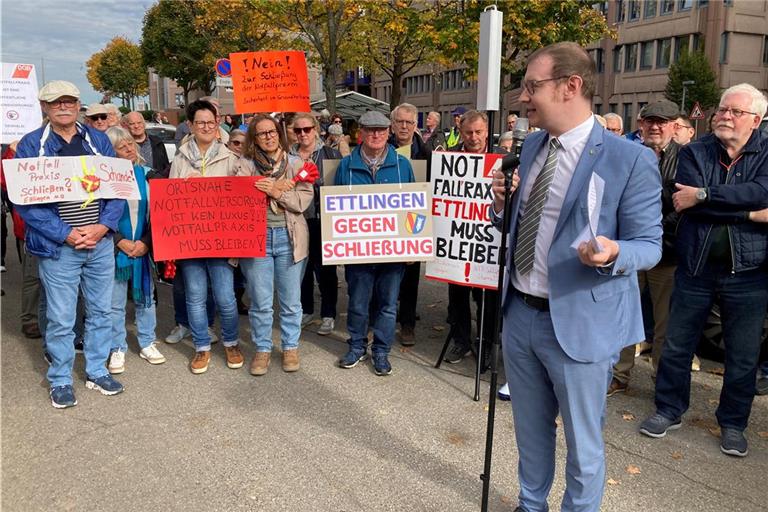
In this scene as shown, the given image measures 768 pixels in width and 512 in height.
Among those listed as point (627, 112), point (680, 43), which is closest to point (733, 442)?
point (680, 43)

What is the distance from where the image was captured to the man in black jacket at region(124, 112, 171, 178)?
707cm

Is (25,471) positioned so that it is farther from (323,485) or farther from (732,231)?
(732,231)

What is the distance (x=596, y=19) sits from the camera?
72.5 feet

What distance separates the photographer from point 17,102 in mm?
7531

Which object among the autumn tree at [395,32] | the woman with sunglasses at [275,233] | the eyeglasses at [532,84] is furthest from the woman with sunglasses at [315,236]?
the autumn tree at [395,32]

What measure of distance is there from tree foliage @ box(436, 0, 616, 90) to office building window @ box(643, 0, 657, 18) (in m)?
21.5

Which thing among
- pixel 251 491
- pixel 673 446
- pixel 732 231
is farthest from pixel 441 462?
pixel 732 231

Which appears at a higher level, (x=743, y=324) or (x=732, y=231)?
(x=732, y=231)

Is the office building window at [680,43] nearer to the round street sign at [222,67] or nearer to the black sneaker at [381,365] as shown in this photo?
the round street sign at [222,67]

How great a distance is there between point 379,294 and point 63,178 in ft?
8.49

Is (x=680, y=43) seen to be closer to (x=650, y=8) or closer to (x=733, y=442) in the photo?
(x=650, y=8)

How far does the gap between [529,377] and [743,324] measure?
6.58ft

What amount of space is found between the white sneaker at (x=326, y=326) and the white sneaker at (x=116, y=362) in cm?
194

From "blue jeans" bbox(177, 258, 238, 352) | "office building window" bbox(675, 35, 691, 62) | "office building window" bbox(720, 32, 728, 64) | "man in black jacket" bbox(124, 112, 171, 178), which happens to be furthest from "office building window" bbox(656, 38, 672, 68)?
"blue jeans" bbox(177, 258, 238, 352)
